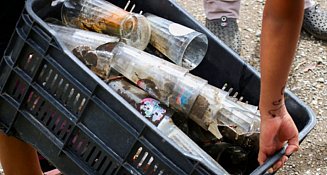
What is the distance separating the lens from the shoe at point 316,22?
305 centimetres

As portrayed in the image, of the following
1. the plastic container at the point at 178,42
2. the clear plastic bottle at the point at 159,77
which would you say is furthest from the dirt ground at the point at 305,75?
the clear plastic bottle at the point at 159,77

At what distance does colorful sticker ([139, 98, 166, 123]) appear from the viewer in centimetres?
152

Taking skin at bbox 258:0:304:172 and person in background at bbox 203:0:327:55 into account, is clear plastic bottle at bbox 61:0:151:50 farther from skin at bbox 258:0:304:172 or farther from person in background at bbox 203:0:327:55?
person in background at bbox 203:0:327:55

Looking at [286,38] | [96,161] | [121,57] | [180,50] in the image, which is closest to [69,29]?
[121,57]

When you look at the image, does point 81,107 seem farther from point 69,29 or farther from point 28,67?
point 69,29

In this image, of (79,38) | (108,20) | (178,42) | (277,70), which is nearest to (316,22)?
(178,42)

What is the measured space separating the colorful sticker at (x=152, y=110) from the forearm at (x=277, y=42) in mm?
284

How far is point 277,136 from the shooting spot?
1.38 m

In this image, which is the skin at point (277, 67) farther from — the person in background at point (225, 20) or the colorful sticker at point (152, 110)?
the person in background at point (225, 20)

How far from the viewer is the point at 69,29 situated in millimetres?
1664

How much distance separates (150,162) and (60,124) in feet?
0.78

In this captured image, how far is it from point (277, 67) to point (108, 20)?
1.92ft

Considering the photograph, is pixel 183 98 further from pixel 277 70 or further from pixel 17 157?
pixel 17 157

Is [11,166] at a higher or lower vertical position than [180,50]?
lower
